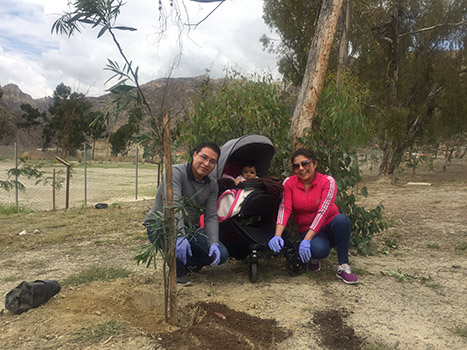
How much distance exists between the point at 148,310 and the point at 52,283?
769 millimetres

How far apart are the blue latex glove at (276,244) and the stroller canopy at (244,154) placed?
740mm

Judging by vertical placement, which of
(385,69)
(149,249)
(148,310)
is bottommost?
(148,310)

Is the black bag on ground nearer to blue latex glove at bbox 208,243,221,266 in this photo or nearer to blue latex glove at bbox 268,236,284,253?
blue latex glove at bbox 208,243,221,266

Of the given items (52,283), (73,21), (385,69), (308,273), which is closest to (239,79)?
(308,273)

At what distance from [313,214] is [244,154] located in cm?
83

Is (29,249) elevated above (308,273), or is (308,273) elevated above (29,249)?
(308,273)

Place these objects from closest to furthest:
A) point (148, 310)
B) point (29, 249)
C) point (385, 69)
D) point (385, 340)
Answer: point (385, 340), point (148, 310), point (29, 249), point (385, 69)

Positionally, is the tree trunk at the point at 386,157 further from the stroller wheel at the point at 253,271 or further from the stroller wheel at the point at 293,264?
the stroller wheel at the point at 253,271

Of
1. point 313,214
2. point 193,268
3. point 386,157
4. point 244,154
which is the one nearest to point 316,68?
point 244,154

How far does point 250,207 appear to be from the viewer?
3.30 metres

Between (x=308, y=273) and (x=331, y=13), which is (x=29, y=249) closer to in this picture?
(x=308, y=273)

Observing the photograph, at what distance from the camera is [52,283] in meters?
2.92

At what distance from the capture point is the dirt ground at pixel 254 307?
234 centimetres

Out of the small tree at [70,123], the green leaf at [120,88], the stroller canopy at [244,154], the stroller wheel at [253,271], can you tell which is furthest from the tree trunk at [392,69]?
the small tree at [70,123]
